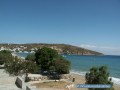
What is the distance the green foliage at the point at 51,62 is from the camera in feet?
116

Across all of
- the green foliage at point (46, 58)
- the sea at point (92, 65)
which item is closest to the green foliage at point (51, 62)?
the green foliage at point (46, 58)

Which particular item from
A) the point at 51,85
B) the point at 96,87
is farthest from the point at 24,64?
the point at 96,87

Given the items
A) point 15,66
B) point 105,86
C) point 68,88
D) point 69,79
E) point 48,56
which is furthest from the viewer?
point 48,56

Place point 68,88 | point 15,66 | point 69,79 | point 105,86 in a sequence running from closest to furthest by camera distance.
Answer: point 105,86 → point 68,88 → point 15,66 → point 69,79

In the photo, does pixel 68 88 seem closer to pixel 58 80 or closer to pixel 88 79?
pixel 58 80

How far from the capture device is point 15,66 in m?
31.1

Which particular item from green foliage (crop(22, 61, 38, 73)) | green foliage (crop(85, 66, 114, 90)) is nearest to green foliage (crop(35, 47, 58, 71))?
green foliage (crop(22, 61, 38, 73))

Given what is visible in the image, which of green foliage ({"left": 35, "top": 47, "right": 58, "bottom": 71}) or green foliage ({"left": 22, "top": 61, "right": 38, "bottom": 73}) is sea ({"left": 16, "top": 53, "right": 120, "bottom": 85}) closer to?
green foliage ({"left": 35, "top": 47, "right": 58, "bottom": 71})

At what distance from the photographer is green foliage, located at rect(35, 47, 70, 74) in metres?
35.5

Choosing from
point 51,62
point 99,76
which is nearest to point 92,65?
point 51,62

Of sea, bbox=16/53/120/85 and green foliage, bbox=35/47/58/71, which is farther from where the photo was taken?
sea, bbox=16/53/120/85

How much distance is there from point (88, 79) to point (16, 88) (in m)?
5.65

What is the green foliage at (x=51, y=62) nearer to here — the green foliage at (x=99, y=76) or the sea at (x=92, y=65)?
the sea at (x=92, y=65)

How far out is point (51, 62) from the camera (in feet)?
124
